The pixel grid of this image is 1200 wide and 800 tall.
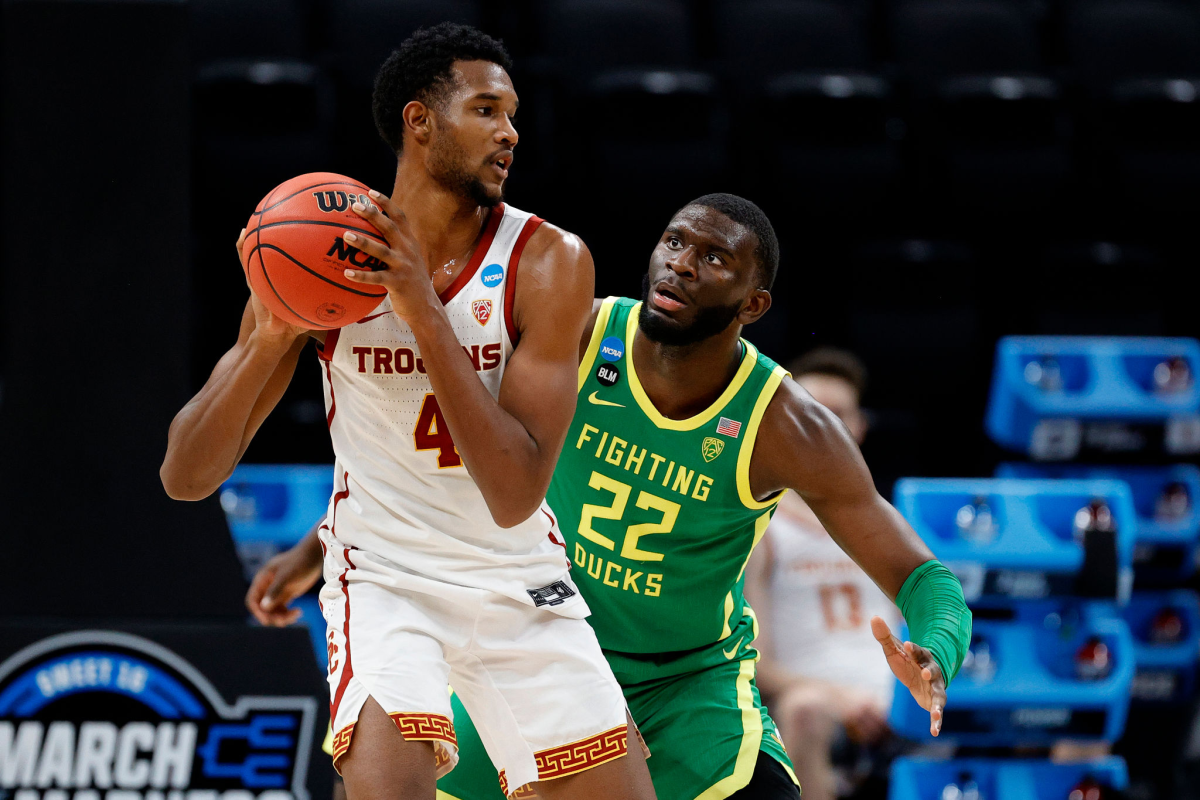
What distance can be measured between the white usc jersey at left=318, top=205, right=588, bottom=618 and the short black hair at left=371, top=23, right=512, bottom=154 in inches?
12.1

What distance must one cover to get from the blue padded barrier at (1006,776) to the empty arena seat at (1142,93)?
10.5ft

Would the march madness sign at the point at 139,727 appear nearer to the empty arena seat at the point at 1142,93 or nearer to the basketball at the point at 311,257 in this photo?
the basketball at the point at 311,257

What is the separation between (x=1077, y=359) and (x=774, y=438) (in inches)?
127

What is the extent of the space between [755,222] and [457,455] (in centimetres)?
104

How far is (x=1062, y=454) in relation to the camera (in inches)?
237

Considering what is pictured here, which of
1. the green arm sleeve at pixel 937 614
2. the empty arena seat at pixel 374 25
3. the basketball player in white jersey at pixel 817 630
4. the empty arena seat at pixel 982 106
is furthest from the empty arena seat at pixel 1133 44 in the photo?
the green arm sleeve at pixel 937 614

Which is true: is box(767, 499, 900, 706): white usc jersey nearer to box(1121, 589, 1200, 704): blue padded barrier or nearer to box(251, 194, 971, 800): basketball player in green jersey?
box(1121, 589, 1200, 704): blue padded barrier

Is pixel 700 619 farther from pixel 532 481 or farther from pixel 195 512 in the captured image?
pixel 195 512

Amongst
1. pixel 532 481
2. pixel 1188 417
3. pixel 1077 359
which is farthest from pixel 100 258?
pixel 1188 417

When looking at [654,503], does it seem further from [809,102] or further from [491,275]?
[809,102]

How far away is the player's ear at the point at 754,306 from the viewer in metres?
3.29

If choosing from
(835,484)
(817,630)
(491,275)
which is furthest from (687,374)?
(817,630)

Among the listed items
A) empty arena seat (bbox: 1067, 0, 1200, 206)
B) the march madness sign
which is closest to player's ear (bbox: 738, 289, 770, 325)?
the march madness sign

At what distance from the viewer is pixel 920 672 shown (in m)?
2.77
